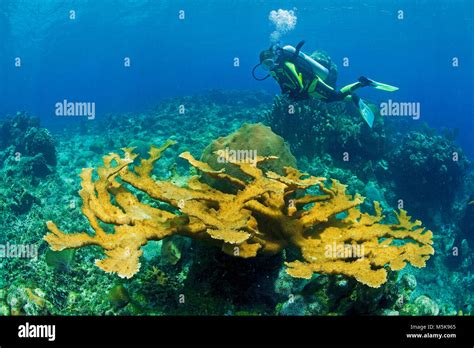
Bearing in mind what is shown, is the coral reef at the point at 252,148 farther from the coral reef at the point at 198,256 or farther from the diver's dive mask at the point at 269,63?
the diver's dive mask at the point at 269,63

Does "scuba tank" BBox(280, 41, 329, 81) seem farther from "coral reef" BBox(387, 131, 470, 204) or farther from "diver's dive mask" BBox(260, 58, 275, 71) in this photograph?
"coral reef" BBox(387, 131, 470, 204)

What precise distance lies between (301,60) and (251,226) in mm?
6736

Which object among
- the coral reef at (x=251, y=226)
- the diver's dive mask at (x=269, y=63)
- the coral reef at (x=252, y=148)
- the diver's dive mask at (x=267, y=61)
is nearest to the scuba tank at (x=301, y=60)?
the diver's dive mask at (x=267, y=61)

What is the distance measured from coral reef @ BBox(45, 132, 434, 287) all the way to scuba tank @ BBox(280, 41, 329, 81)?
545 centimetres

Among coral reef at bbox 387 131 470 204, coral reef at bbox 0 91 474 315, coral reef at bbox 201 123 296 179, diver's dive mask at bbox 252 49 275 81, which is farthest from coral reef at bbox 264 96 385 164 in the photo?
coral reef at bbox 201 123 296 179

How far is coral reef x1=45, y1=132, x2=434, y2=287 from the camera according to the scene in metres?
4.32

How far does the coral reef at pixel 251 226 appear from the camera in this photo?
170 inches

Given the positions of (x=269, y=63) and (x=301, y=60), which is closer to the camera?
(x=269, y=63)

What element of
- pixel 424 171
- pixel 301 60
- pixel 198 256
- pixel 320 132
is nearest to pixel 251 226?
pixel 198 256

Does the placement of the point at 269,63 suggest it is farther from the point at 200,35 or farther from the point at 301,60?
the point at 200,35

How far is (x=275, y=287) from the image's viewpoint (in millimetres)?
5379

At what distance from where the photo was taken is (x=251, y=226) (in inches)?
192

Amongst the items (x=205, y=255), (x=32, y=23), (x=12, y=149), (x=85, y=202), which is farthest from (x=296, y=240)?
(x=32, y=23)

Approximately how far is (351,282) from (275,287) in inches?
47.0
